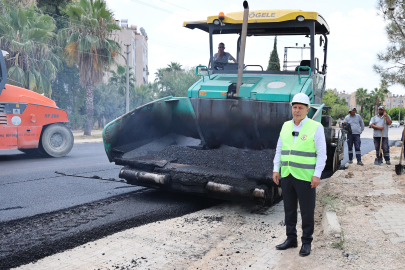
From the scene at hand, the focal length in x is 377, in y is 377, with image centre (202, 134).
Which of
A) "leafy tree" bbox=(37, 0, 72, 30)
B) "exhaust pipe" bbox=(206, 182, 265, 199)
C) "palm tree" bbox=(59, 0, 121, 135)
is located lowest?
"exhaust pipe" bbox=(206, 182, 265, 199)

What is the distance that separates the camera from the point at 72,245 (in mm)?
3521

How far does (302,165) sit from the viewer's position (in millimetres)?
3371

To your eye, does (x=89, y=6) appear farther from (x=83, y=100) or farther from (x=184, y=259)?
(x=184, y=259)

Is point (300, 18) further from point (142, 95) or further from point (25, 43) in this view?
point (142, 95)

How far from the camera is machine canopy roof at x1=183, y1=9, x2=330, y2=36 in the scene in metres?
5.62

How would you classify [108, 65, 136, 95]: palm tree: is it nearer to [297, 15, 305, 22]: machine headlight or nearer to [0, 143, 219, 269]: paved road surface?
[0, 143, 219, 269]: paved road surface

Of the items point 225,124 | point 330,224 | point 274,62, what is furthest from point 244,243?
point 274,62

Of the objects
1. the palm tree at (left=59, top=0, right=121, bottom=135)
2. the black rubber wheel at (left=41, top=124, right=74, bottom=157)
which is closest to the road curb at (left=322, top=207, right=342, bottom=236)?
the black rubber wheel at (left=41, top=124, right=74, bottom=157)

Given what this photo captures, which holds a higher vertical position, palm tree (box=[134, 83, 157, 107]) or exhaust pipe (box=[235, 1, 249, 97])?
palm tree (box=[134, 83, 157, 107])

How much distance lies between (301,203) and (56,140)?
8410 millimetres

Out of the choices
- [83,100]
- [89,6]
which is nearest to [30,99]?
[89,6]

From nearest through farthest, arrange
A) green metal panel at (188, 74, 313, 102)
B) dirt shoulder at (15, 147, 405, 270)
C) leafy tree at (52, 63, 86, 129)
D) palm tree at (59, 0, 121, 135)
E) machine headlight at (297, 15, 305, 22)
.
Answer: dirt shoulder at (15, 147, 405, 270)
green metal panel at (188, 74, 313, 102)
machine headlight at (297, 15, 305, 22)
palm tree at (59, 0, 121, 135)
leafy tree at (52, 63, 86, 129)

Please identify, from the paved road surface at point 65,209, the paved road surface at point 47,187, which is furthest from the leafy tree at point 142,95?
the paved road surface at point 65,209

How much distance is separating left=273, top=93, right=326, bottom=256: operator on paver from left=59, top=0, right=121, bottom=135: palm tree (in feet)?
65.5
